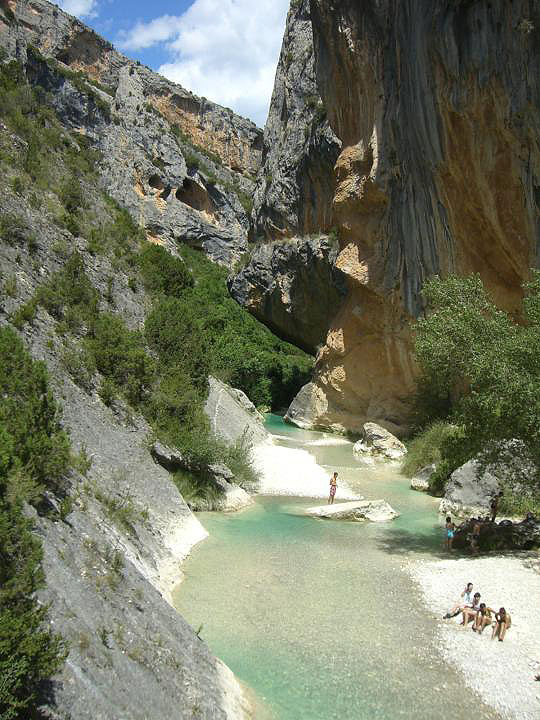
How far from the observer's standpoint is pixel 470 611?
380 inches

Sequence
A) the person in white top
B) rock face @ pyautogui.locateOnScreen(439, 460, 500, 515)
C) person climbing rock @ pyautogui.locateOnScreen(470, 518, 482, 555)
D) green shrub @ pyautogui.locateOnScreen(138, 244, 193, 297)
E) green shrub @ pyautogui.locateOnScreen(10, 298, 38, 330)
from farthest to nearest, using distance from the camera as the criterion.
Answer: green shrub @ pyautogui.locateOnScreen(138, 244, 193, 297) < rock face @ pyautogui.locateOnScreen(439, 460, 500, 515) < person climbing rock @ pyautogui.locateOnScreen(470, 518, 482, 555) < green shrub @ pyautogui.locateOnScreen(10, 298, 38, 330) < the person in white top

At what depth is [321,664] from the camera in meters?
8.13

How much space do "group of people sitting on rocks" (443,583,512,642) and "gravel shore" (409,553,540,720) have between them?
0.12m

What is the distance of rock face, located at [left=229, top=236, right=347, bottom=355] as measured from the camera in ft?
127

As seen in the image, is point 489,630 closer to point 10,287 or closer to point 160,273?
point 10,287

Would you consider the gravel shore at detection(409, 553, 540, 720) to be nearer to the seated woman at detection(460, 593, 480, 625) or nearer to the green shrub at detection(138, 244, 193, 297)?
the seated woman at detection(460, 593, 480, 625)

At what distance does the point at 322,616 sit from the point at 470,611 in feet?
8.29

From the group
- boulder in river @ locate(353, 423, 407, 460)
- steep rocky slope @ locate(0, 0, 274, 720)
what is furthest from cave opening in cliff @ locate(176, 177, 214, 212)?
boulder in river @ locate(353, 423, 407, 460)

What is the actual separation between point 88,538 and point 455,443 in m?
9.37

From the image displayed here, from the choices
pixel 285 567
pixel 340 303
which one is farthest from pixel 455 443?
pixel 340 303

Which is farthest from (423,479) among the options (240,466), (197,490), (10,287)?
(10,287)

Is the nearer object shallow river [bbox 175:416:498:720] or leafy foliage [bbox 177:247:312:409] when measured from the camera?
shallow river [bbox 175:416:498:720]

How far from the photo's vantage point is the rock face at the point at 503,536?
13742 mm

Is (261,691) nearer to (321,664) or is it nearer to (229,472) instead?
(321,664)
